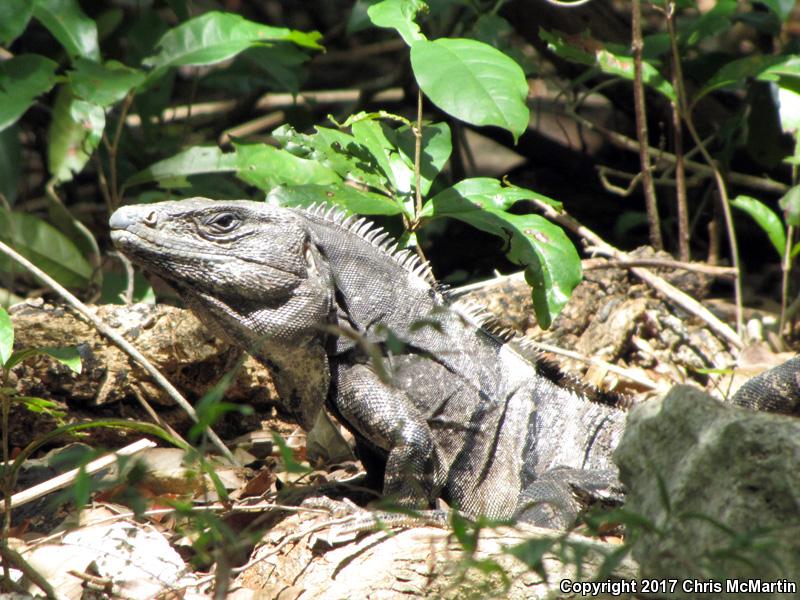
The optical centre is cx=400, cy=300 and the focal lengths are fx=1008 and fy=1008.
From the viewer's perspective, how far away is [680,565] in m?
2.83

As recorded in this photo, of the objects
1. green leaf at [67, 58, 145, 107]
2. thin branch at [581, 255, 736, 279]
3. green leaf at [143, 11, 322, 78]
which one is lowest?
thin branch at [581, 255, 736, 279]

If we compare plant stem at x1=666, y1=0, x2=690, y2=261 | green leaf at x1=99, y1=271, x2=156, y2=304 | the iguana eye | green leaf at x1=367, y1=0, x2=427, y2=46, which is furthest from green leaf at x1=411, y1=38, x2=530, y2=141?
green leaf at x1=99, y1=271, x2=156, y2=304

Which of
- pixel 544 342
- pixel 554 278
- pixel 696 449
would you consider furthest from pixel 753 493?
pixel 544 342

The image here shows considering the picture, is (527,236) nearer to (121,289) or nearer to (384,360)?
(384,360)

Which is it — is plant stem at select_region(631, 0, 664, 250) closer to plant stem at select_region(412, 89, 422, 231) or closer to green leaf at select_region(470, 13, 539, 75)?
green leaf at select_region(470, 13, 539, 75)

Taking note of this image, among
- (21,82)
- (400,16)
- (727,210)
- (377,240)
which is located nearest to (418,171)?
(377,240)

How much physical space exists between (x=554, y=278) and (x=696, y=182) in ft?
10.5

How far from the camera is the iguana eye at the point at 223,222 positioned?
4520 mm

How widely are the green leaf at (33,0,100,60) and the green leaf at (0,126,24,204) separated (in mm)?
1006

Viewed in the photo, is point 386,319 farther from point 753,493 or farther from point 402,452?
point 753,493

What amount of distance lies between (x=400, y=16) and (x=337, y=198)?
0.96 meters

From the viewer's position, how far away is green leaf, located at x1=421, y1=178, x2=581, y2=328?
4.75m

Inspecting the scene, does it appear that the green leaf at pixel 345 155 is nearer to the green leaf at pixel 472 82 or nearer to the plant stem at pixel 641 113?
the green leaf at pixel 472 82

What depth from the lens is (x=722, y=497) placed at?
286cm
